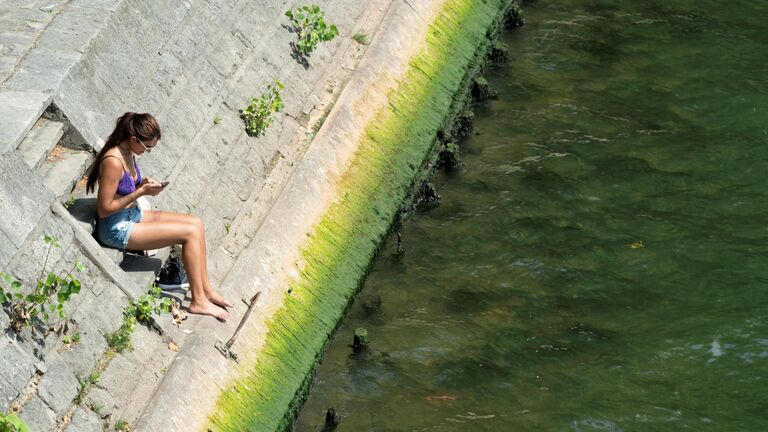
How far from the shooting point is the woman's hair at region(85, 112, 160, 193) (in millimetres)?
9547

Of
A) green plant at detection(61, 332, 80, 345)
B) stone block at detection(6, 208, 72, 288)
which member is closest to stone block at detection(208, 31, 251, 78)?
stone block at detection(6, 208, 72, 288)

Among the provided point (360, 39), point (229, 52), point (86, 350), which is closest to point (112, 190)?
point (86, 350)

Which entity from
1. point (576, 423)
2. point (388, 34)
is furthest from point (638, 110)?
point (576, 423)

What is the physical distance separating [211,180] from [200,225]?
1.15 m

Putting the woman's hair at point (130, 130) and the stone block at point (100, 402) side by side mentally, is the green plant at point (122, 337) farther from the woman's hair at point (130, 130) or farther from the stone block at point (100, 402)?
the woman's hair at point (130, 130)

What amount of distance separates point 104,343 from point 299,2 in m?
5.46

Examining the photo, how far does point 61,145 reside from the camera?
33.0 ft

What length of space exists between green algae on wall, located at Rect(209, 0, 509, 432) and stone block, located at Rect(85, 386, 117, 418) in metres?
0.86

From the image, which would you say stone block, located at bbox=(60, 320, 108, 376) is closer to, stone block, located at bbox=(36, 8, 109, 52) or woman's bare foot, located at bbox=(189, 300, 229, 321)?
woman's bare foot, located at bbox=(189, 300, 229, 321)

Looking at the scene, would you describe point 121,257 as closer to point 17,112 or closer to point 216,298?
point 216,298

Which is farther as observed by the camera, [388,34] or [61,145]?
[388,34]

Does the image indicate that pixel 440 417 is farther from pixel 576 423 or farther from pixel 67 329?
pixel 67 329

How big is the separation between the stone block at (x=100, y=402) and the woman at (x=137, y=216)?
126 cm

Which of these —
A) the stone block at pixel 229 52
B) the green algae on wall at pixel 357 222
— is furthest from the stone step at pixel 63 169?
the stone block at pixel 229 52
